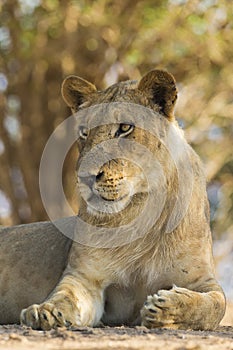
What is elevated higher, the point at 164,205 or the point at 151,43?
the point at 151,43

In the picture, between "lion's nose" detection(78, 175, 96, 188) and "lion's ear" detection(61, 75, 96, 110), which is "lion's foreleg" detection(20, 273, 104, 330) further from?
"lion's ear" detection(61, 75, 96, 110)

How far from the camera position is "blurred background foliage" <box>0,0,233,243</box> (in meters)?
9.40

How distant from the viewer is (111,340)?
3.12m

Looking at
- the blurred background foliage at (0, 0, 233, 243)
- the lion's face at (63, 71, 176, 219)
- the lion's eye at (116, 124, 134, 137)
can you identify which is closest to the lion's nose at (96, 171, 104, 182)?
the lion's face at (63, 71, 176, 219)

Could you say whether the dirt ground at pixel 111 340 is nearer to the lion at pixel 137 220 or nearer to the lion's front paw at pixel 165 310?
the lion's front paw at pixel 165 310

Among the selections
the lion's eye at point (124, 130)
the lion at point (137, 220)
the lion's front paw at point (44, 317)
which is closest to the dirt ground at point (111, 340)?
the lion's front paw at point (44, 317)

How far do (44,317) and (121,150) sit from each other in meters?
0.83

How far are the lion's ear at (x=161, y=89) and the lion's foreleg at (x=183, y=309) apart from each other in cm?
89

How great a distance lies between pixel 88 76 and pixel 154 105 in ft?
17.9

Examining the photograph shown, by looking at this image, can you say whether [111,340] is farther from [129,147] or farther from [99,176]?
[129,147]

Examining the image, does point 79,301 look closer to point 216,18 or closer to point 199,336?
point 199,336

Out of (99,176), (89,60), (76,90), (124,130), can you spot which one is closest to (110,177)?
(99,176)

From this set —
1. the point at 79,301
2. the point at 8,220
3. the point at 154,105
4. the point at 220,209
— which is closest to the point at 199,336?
the point at 79,301

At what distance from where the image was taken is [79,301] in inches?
165
